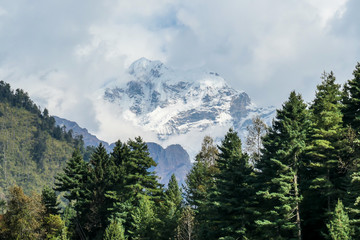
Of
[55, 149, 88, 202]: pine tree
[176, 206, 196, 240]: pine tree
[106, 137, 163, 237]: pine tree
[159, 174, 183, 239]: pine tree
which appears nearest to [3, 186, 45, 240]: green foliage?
[55, 149, 88, 202]: pine tree

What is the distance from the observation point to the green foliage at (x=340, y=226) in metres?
36.7

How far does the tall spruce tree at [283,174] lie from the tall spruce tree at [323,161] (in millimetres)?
1695

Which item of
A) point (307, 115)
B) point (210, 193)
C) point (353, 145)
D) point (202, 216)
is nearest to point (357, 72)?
point (307, 115)

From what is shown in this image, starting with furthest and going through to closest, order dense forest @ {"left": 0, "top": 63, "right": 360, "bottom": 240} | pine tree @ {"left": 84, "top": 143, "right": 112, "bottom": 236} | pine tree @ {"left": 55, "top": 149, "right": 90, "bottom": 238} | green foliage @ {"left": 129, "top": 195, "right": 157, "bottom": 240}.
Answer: pine tree @ {"left": 55, "top": 149, "right": 90, "bottom": 238}, pine tree @ {"left": 84, "top": 143, "right": 112, "bottom": 236}, green foliage @ {"left": 129, "top": 195, "right": 157, "bottom": 240}, dense forest @ {"left": 0, "top": 63, "right": 360, "bottom": 240}

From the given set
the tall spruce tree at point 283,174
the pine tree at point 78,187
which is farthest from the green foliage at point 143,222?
the tall spruce tree at point 283,174

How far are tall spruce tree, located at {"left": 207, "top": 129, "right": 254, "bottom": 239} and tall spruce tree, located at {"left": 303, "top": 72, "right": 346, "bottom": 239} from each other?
22.1 ft

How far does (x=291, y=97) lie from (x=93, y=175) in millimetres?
40432

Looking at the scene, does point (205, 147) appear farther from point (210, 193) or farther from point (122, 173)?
point (210, 193)

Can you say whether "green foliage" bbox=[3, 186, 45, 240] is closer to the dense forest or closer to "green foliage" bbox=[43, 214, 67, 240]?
the dense forest

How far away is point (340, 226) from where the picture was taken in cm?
3688

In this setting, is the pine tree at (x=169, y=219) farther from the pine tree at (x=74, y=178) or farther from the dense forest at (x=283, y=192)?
the pine tree at (x=74, y=178)

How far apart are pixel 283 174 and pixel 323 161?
5150mm

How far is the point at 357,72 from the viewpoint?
43562mm

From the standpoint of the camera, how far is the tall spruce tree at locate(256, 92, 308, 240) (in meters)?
41.3
